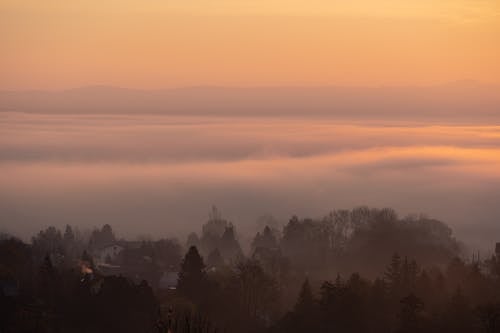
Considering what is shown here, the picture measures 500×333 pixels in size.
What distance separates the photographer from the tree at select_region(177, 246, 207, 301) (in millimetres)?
63750

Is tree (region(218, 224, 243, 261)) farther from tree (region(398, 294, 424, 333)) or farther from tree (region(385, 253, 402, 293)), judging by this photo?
tree (region(398, 294, 424, 333))

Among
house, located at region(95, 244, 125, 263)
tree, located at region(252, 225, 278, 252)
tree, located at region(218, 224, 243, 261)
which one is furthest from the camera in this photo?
tree, located at region(218, 224, 243, 261)

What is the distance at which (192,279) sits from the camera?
64.6 m

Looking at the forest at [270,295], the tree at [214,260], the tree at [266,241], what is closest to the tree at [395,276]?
the forest at [270,295]

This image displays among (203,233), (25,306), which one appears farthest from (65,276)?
(203,233)

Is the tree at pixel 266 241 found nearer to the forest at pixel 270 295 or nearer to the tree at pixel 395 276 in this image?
the forest at pixel 270 295

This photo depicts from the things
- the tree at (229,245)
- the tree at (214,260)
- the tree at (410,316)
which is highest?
the tree at (229,245)

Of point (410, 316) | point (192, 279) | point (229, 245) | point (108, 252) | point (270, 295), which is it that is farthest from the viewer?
point (229, 245)

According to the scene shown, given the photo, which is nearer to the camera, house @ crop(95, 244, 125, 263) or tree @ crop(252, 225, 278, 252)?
house @ crop(95, 244, 125, 263)

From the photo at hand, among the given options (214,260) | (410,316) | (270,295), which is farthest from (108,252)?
(410,316)

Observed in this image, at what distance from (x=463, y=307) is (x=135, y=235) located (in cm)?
6940

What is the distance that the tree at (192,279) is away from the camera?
6375cm

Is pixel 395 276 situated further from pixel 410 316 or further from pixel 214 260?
pixel 214 260

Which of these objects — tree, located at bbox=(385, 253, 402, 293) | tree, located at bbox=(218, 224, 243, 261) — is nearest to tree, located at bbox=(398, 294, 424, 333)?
tree, located at bbox=(385, 253, 402, 293)
